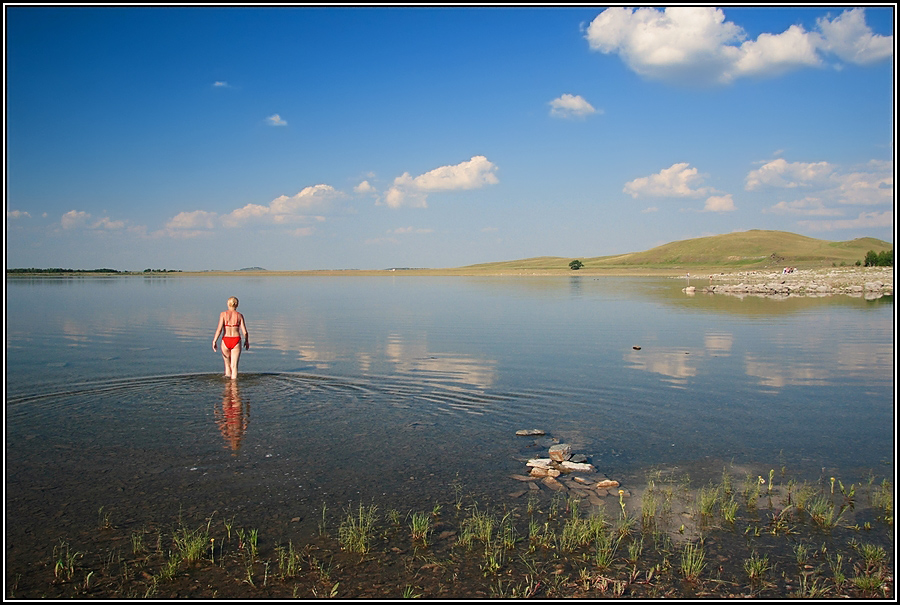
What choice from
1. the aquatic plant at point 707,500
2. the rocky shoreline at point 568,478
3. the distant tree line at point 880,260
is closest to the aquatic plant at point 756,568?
the aquatic plant at point 707,500

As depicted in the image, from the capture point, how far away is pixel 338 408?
1423cm

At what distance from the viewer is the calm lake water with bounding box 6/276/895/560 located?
360 inches

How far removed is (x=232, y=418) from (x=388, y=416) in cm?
336

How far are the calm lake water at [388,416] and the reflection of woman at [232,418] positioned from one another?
6cm

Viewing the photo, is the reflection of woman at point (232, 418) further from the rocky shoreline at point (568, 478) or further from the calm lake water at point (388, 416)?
the rocky shoreline at point (568, 478)

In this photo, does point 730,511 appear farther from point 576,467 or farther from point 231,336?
point 231,336

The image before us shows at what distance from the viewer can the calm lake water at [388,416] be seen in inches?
360

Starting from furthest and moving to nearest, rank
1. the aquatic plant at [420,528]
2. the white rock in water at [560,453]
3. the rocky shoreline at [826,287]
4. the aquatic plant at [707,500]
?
the rocky shoreline at [826,287] → the white rock in water at [560,453] → the aquatic plant at [707,500] → the aquatic plant at [420,528]

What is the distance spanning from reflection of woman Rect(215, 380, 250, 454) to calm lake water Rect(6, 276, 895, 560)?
63 mm

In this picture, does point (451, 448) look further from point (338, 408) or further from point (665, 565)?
point (665, 565)

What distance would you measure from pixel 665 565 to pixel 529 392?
9.18 meters

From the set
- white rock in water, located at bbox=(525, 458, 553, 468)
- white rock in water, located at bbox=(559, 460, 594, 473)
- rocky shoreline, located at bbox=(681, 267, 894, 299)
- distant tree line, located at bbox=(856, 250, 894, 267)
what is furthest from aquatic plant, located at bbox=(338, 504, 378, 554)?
distant tree line, located at bbox=(856, 250, 894, 267)

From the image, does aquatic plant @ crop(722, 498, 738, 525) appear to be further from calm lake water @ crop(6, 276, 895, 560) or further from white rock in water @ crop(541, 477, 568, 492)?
white rock in water @ crop(541, 477, 568, 492)

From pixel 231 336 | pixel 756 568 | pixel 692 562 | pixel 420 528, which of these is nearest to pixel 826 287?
pixel 231 336
